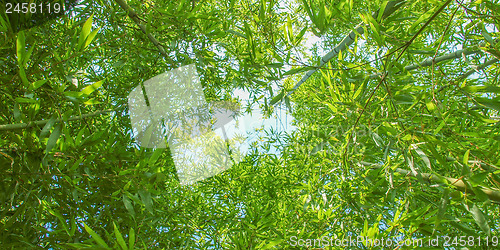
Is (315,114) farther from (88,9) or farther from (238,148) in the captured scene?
(88,9)

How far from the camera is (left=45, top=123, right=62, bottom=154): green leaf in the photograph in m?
0.85

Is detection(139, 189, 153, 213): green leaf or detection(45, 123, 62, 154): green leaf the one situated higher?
detection(45, 123, 62, 154): green leaf

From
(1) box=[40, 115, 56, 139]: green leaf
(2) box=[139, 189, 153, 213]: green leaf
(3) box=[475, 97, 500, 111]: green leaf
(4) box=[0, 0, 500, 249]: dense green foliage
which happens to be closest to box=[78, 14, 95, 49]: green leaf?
(4) box=[0, 0, 500, 249]: dense green foliage

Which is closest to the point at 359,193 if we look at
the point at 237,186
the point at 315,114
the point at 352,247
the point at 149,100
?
the point at 352,247

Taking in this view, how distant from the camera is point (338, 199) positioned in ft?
6.46

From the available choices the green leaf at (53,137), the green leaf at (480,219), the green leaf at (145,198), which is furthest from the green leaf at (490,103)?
the green leaf at (53,137)

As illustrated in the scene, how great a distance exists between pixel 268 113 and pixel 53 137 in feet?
3.50

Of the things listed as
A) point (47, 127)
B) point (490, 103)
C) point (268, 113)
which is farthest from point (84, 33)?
point (490, 103)

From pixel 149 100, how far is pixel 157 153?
120 cm

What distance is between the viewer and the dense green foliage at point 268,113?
1.02 meters

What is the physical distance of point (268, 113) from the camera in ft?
5.31

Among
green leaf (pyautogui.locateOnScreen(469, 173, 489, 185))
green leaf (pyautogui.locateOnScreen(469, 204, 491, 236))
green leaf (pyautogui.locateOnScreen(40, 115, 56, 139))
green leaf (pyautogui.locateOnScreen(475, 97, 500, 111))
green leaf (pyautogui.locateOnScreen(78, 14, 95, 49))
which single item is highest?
green leaf (pyautogui.locateOnScreen(78, 14, 95, 49))

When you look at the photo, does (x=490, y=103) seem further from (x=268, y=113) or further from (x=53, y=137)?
(x=53, y=137)

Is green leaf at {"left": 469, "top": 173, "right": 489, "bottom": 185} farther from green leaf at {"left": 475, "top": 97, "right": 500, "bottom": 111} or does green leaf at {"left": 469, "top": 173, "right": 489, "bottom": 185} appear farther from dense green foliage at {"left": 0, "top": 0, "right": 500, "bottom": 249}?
green leaf at {"left": 475, "top": 97, "right": 500, "bottom": 111}
